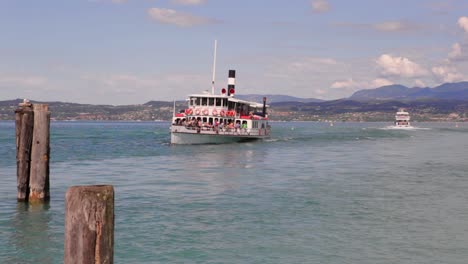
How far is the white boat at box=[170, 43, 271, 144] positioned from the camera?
210 ft

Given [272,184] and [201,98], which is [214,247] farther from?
[201,98]

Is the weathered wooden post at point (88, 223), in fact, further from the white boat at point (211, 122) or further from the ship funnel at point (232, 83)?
the ship funnel at point (232, 83)

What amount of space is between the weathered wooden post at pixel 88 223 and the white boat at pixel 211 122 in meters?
56.1

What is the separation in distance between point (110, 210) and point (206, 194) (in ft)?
63.1

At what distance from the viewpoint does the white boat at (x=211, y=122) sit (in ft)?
210

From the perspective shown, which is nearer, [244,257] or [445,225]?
[244,257]

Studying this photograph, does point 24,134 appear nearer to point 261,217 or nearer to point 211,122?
point 261,217

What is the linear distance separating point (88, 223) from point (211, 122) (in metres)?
59.8

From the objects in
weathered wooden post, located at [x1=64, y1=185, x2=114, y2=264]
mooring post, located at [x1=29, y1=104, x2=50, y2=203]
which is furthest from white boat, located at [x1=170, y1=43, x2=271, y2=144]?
weathered wooden post, located at [x1=64, y1=185, x2=114, y2=264]

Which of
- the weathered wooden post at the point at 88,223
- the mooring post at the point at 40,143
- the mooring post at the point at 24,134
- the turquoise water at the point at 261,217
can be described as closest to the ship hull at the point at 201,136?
the turquoise water at the point at 261,217

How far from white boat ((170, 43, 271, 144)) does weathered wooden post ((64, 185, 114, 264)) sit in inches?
2209

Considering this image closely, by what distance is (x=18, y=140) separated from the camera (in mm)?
20047

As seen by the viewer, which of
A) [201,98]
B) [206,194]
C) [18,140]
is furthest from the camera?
[201,98]

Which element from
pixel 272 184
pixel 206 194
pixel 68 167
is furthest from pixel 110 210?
pixel 68 167
